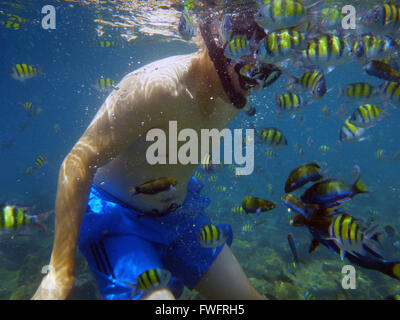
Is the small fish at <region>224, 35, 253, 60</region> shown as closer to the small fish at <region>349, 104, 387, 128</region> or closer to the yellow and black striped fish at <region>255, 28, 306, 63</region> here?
the yellow and black striped fish at <region>255, 28, 306, 63</region>

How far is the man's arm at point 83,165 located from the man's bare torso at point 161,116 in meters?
0.06

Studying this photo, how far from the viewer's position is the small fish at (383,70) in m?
3.27

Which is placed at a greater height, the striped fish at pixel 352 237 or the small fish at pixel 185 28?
the small fish at pixel 185 28

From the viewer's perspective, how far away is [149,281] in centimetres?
193

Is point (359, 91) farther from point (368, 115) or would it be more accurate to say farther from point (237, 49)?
point (237, 49)

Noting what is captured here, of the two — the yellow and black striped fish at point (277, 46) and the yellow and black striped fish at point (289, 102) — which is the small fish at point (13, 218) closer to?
the yellow and black striped fish at point (277, 46)

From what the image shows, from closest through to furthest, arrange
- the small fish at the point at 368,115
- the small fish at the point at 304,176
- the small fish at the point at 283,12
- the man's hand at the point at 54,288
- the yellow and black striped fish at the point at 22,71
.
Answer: the man's hand at the point at 54,288, the small fish at the point at 304,176, the small fish at the point at 283,12, the small fish at the point at 368,115, the yellow and black striped fish at the point at 22,71

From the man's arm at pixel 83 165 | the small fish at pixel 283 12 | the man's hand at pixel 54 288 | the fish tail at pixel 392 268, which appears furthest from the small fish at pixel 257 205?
the small fish at pixel 283 12

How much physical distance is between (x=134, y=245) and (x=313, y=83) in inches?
125

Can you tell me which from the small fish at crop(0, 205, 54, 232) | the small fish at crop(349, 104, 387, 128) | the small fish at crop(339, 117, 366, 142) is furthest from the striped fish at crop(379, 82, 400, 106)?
the small fish at crop(0, 205, 54, 232)

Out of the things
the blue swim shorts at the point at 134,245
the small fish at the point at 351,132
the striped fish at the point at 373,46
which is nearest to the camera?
the blue swim shorts at the point at 134,245

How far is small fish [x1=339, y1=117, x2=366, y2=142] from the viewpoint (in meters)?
4.10

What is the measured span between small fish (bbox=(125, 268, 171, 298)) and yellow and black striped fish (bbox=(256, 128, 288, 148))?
9.10 ft
